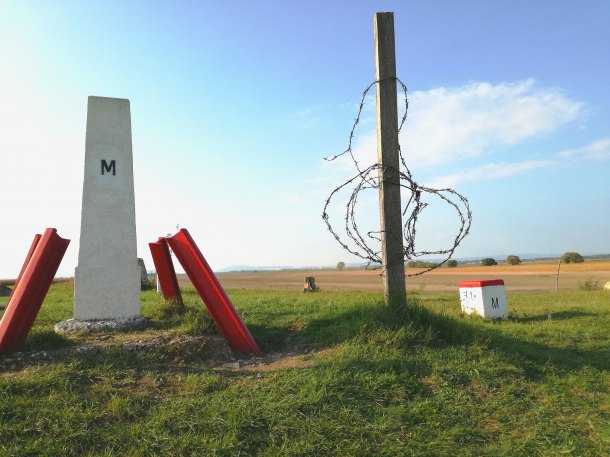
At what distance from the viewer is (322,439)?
3.48 meters

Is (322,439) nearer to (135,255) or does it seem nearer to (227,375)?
(227,375)

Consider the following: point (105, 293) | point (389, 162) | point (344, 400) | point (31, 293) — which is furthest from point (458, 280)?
point (344, 400)

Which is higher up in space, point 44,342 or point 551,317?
point 44,342

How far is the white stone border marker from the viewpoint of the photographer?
7.04 meters

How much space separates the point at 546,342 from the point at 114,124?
7.18m

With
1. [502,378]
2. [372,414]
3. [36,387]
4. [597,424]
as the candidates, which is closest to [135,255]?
[36,387]

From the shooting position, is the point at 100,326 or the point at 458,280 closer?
the point at 100,326

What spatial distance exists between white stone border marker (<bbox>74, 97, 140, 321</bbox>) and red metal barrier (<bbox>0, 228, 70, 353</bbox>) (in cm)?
85

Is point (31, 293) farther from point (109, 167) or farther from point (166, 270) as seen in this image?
point (166, 270)

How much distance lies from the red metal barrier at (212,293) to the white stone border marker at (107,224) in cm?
130

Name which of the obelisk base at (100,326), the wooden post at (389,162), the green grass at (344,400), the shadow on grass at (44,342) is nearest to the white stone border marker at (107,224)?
the obelisk base at (100,326)

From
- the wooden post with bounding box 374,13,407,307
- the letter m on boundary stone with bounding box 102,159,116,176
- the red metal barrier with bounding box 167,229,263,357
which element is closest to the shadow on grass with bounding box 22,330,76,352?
the red metal barrier with bounding box 167,229,263,357

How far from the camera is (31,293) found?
5.84 metres

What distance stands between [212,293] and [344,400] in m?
2.71
